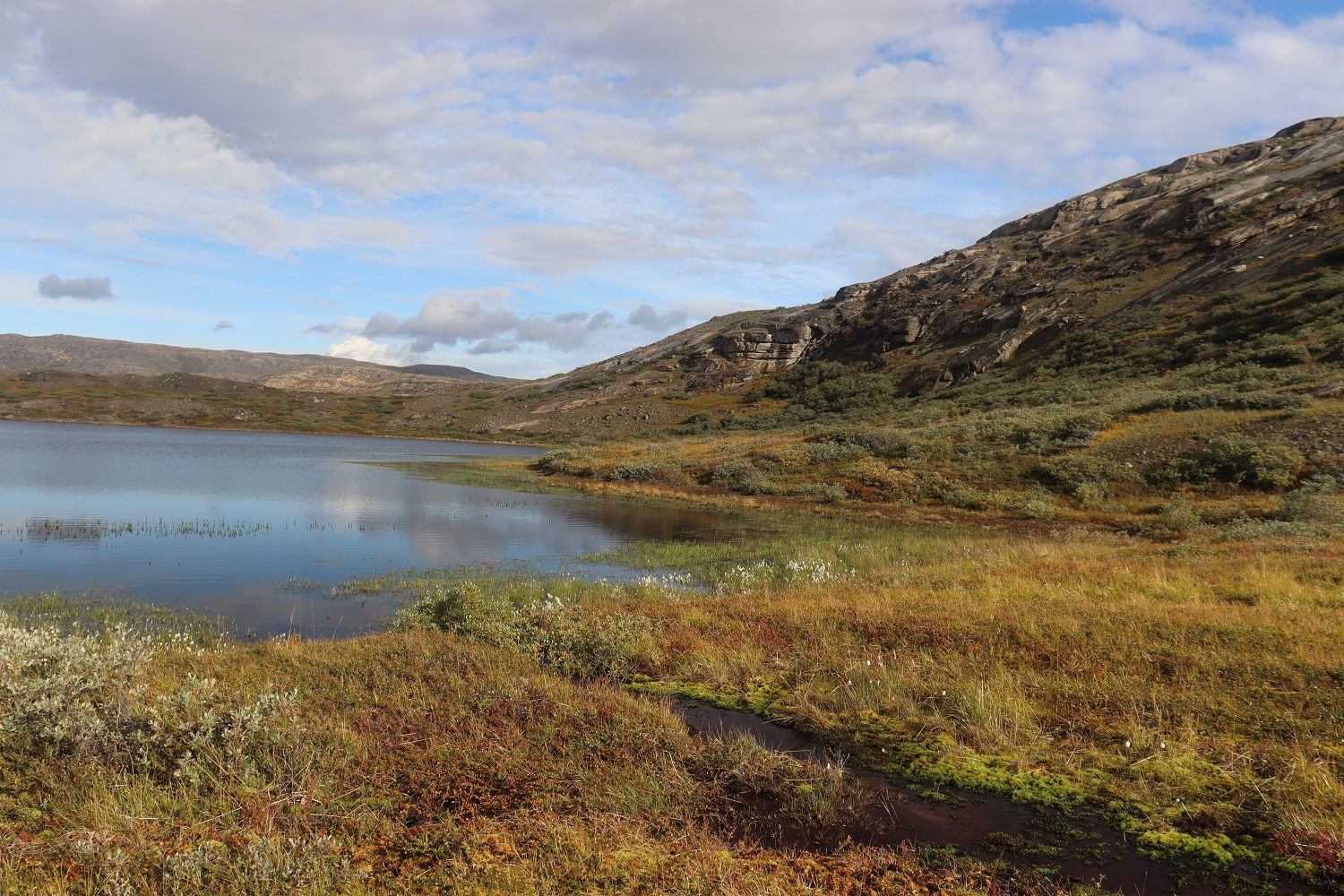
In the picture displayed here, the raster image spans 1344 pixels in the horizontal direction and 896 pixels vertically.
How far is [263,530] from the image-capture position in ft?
84.9

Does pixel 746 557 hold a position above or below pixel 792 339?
below

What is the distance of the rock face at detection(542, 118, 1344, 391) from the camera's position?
234 feet

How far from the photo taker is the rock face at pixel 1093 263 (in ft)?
234

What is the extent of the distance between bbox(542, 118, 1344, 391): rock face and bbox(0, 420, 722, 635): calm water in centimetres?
6218

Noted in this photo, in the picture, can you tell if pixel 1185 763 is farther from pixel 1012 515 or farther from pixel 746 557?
pixel 1012 515

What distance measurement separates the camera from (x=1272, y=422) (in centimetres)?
3191

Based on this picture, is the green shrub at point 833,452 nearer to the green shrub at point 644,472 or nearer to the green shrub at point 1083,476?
the green shrub at point 644,472

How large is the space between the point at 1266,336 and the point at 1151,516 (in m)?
31.0

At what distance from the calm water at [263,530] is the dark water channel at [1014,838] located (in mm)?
11316

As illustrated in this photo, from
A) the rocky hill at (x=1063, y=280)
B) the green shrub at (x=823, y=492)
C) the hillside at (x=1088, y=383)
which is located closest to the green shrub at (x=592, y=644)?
the hillside at (x=1088, y=383)

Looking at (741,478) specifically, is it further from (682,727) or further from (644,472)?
(682,727)

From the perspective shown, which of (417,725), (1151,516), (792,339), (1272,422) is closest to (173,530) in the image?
(417,725)

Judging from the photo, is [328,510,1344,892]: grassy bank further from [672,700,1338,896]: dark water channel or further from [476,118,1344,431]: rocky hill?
[476,118,1344,431]: rocky hill

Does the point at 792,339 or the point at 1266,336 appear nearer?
the point at 1266,336
